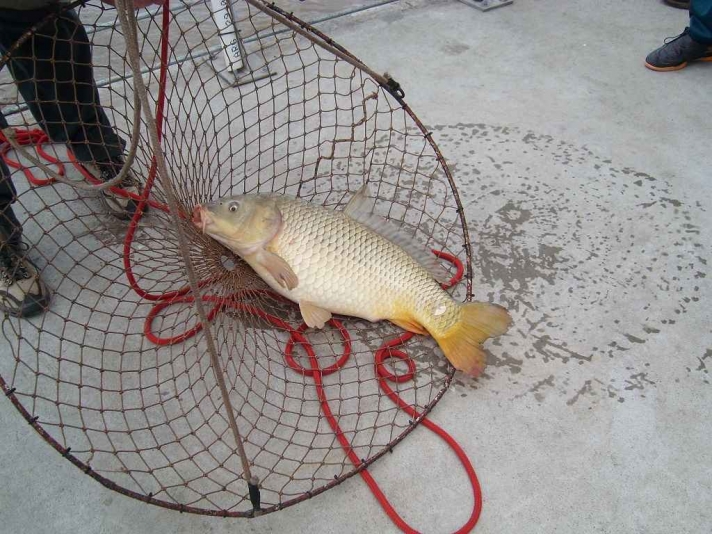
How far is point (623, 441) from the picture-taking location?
124 cm

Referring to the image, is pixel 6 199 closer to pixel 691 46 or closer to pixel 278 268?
pixel 278 268

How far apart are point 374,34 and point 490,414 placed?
2390 millimetres

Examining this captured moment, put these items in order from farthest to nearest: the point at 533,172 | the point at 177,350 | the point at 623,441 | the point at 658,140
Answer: the point at 658,140, the point at 533,172, the point at 177,350, the point at 623,441

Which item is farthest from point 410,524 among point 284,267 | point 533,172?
point 533,172

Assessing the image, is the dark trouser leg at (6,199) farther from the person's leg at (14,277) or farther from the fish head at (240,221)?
the fish head at (240,221)

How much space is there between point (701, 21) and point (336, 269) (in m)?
2.36

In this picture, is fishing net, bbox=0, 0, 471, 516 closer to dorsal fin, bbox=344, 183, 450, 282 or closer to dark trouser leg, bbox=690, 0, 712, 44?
dorsal fin, bbox=344, 183, 450, 282

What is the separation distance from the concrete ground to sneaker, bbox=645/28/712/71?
0.06 metres

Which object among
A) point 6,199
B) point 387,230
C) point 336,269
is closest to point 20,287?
point 6,199

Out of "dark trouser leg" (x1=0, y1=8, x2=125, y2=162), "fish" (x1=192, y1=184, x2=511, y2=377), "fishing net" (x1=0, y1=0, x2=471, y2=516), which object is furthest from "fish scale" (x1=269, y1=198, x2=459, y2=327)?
"dark trouser leg" (x1=0, y1=8, x2=125, y2=162)

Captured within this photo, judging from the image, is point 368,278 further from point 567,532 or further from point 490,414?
point 567,532

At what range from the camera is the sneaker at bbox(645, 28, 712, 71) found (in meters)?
2.54

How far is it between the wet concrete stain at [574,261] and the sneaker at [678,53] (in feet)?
2.94

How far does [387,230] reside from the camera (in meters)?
1.44
